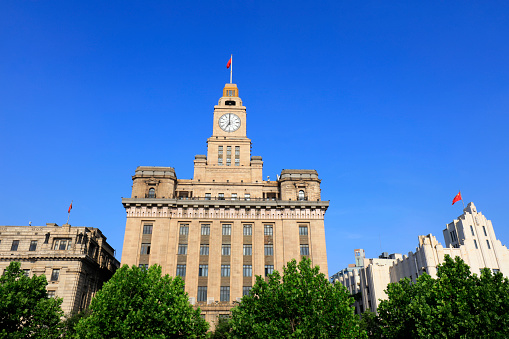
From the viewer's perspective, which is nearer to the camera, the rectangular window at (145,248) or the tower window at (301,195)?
the rectangular window at (145,248)

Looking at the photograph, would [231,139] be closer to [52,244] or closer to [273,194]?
[273,194]

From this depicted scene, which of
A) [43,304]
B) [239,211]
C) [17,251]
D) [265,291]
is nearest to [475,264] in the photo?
[239,211]

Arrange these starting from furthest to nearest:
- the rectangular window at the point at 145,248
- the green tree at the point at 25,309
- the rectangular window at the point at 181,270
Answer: the rectangular window at the point at 145,248, the rectangular window at the point at 181,270, the green tree at the point at 25,309

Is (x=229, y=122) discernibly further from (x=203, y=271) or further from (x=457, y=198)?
(x=457, y=198)

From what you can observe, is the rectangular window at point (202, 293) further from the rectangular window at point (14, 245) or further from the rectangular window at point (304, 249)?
the rectangular window at point (14, 245)

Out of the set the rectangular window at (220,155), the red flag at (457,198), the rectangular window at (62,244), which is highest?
the rectangular window at (220,155)

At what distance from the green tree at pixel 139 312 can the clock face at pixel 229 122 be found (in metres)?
42.3

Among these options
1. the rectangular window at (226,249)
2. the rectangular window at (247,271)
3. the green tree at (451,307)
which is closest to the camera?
the green tree at (451,307)

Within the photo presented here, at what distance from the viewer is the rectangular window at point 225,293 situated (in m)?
58.5

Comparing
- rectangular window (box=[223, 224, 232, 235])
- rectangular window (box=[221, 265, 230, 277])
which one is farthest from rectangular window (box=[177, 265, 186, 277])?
rectangular window (box=[223, 224, 232, 235])

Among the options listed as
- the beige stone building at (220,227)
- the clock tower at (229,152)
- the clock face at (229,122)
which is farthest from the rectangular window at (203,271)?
the clock face at (229,122)

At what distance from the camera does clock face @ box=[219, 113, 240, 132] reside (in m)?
75.5

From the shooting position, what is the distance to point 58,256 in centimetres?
5912

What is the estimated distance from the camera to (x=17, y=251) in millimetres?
59312
